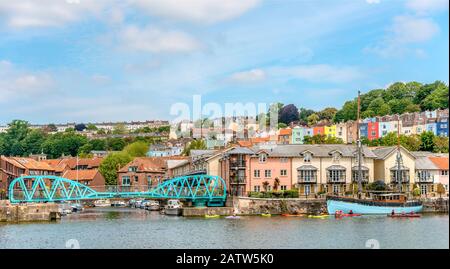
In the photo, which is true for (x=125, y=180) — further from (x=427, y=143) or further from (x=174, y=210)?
(x=427, y=143)

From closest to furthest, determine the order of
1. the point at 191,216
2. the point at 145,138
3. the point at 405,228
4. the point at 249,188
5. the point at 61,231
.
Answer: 1. the point at 405,228
2. the point at 61,231
3. the point at 191,216
4. the point at 249,188
5. the point at 145,138

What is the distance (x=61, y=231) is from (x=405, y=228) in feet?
42.6

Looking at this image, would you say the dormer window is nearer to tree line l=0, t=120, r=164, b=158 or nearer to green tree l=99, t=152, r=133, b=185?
tree line l=0, t=120, r=164, b=158

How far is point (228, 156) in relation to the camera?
129 ft

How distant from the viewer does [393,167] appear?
133 feet

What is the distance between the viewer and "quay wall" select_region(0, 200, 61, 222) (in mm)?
32469

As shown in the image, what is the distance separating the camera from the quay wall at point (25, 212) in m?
32.5

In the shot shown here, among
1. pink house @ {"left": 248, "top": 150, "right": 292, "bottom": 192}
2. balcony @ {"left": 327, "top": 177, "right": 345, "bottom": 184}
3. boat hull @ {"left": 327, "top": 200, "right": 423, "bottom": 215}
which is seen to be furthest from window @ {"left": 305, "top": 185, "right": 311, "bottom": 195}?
boat hull @ {"left": 327, "top": 200, "right": 423, "bottom": 215}

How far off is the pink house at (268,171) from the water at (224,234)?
28.8ft

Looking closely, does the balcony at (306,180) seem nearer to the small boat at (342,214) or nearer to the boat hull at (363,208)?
the boat hull at (363,208)

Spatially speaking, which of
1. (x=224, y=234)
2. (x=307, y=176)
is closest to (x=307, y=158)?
(x=307, y=176)

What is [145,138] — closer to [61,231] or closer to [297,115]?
[297,115]

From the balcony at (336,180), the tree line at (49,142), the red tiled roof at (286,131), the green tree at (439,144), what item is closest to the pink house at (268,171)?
the balcony at (336,180)
